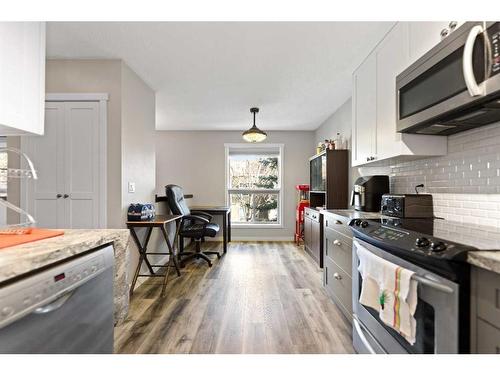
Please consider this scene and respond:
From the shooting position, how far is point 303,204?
511 centimetres

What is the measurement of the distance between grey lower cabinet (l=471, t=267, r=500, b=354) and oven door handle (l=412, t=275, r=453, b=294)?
0.23ft

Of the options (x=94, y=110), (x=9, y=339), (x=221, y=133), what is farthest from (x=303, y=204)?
(x=9, y=339)

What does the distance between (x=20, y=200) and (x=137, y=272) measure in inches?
54.8

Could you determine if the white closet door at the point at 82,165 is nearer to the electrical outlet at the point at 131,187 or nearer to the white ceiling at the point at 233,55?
the electrical outlet at the point at 131,187

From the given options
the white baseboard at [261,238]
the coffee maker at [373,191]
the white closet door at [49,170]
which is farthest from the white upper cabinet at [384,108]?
the white baseboard at [261,238]

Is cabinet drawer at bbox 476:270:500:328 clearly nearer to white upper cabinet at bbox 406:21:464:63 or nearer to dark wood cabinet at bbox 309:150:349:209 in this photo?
white upper cabinet at bbox 406:21:464:63

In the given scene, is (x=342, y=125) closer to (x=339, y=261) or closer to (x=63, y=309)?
(x=339, y=261)

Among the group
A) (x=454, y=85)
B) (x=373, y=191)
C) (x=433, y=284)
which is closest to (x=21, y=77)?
(x=433, y=284)

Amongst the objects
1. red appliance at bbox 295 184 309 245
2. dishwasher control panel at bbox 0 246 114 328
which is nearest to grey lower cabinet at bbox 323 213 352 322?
dishwasher control panel at bbox 0 246 114 328

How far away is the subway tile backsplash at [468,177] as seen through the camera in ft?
5.01

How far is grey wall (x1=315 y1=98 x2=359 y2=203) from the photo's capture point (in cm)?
382

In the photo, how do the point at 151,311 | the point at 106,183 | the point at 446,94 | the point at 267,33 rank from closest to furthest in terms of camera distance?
1. the point at 446,94
2. the point at 267,33
3. the point at 151,311
4. the point at 106,183
